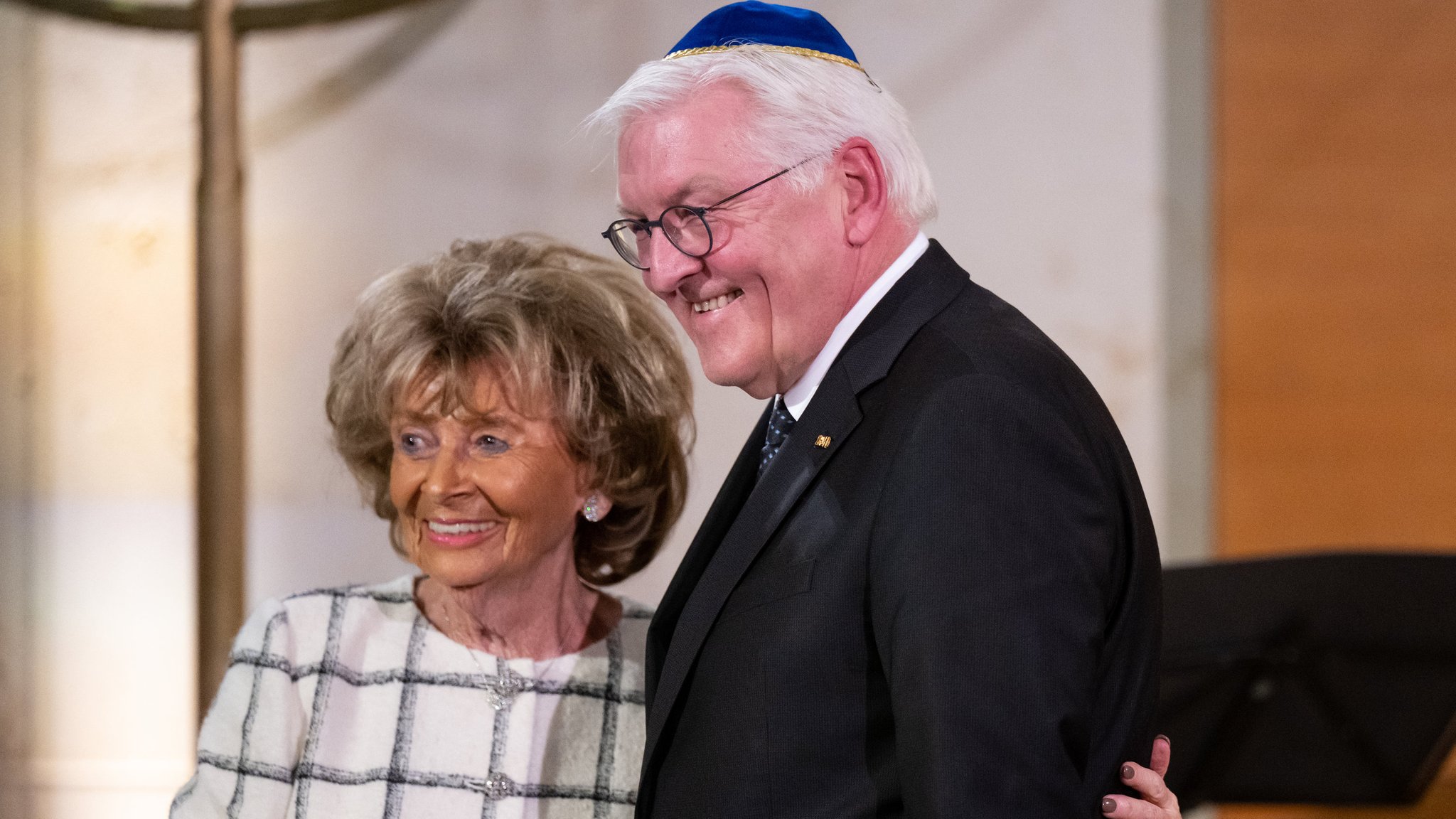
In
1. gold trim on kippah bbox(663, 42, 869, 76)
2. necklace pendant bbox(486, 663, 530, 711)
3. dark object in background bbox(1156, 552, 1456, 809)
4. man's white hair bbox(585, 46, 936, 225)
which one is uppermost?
gold trim on kippah bbox(663, 42, 869, 76)

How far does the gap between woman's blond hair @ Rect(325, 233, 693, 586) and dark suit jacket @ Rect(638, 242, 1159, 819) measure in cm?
49

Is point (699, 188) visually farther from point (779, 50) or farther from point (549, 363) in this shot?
point (549, 363)

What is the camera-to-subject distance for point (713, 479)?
343cm

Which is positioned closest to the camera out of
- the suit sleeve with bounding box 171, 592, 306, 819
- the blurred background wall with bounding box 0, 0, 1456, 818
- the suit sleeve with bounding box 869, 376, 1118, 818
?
the suit sleeve with bounding box 869, 376, 1118, 818

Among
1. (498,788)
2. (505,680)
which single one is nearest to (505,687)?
(505,680)

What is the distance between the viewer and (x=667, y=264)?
136 cm

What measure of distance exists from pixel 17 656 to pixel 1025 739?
2.79 meters

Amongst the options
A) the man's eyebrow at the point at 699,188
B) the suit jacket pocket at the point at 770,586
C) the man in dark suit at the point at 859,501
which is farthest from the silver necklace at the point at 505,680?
the man's eyebrow at the point at 699,188

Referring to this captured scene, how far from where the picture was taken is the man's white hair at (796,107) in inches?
51.2

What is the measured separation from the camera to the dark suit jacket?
1.01 meters

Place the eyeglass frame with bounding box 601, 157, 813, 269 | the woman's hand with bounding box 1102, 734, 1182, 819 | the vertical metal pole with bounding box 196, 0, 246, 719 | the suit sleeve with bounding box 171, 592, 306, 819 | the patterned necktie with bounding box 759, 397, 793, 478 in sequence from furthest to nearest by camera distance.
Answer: the vertical metal pole with bounding box 196, 0, 246, 719 < the suit sleeve with bounding box 171, 592, 306, 819 < the patterned necktie with bounding box 759, 397, 793, 478 < the eyeglass frame with bounding box 601, 157, 813, 269 < the woman's hand with bounding box 1102, 734, 1182, 819

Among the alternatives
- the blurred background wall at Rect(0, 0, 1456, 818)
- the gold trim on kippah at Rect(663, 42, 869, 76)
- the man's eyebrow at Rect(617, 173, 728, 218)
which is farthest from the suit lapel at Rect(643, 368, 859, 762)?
the blurred background wall at Rect(0, 0, 1456, 818)

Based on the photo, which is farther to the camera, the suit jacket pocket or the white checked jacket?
the white checked jacket

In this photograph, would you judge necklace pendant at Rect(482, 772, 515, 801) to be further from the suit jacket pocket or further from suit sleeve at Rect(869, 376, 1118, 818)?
suit sleeve at Rect(869, 376, 1118, 818)
